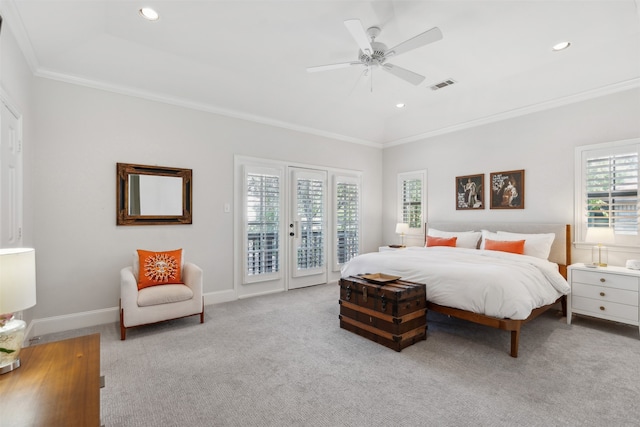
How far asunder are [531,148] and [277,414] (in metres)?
4.85

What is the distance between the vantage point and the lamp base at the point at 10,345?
138 cm

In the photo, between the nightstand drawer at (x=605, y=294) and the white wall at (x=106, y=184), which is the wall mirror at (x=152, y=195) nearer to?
the white wall at (x=106, y=184)

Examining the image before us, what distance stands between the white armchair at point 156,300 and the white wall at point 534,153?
4237 mm

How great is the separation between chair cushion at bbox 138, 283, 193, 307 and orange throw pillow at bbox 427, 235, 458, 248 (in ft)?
12.3

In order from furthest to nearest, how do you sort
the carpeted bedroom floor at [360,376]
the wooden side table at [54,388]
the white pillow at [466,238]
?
the white pillow at [466,238] → the carpeted bedroom floor at [360,376] → the wooden side table at [54,388]

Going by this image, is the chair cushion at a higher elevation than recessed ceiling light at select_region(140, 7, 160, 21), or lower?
lower

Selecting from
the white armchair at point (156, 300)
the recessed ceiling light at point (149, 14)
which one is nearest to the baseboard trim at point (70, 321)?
the white armchair at point (156, 300)

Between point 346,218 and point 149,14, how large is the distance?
14.2ft

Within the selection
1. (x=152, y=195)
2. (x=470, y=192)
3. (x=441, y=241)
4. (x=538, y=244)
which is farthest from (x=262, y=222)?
(x=538, y=244)

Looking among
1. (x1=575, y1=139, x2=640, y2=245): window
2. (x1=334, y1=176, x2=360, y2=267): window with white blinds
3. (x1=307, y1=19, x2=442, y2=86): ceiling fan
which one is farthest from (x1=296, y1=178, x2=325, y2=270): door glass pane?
(x1=575, y1=139, x2=640, y2=245): window

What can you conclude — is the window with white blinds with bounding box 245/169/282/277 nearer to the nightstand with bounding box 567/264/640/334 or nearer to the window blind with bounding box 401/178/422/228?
the window blind with bounding box 401/178/422/228

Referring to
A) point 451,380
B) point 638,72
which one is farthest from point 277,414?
point 638,72

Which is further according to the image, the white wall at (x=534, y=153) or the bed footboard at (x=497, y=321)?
the white wall at (x=534, y=153)

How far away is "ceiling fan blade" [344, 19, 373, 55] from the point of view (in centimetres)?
252
